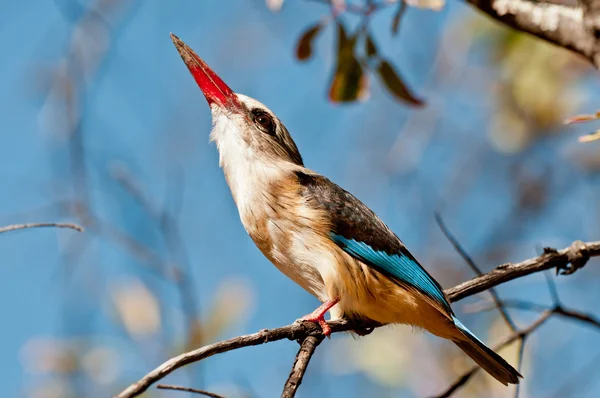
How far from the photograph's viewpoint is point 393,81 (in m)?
3.33

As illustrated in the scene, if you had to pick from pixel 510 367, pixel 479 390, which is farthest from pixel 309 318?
pixel 479 390

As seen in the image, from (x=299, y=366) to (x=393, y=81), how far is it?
145 centimetres

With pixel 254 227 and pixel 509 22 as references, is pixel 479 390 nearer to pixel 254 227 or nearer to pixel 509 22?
pixel 254 227

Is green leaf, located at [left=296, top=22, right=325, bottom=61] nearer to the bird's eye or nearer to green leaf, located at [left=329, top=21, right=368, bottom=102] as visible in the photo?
green leaf, located at [left=329, top=21, right=368, bottom=102]

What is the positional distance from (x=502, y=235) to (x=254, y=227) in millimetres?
5001

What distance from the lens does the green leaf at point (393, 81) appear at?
131 inches

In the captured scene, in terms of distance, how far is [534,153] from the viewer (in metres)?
7.75

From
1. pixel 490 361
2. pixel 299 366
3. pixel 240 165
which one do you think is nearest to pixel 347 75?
pixel 240 165

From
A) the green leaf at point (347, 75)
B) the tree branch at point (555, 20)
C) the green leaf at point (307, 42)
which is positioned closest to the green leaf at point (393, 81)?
the green leaf at point (347, 75)

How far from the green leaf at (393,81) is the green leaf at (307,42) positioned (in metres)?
0.32

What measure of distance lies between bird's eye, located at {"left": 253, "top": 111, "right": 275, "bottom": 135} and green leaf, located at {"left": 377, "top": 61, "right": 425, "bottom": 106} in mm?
893

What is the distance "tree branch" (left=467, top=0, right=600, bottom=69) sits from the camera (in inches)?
100

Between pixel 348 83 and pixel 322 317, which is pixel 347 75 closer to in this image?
pixel 348 83

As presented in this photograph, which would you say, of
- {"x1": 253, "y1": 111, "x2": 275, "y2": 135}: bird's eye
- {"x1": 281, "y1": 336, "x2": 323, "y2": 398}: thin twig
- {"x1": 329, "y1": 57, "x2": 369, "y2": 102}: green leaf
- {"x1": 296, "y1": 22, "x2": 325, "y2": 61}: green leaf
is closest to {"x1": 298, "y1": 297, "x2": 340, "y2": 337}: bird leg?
{"x1": 281, "y1": 336, "x2": 323, "y2": 398}: thin twig
